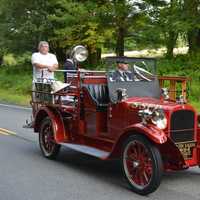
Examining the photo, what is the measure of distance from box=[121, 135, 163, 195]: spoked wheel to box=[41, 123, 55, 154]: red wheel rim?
7.70ft

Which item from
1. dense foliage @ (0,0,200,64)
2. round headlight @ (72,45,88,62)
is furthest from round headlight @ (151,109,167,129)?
dense foliage @ (0,0,200,64)

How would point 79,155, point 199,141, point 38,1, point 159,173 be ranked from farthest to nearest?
1. point 38,1
2. point 79,155
3. point 199,141
4. point 159,173

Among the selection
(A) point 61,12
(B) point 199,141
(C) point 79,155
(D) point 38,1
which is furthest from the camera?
(D) point 38,1

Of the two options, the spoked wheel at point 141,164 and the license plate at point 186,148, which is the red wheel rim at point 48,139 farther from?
the license plate at point 186,148

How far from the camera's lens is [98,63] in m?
28.8

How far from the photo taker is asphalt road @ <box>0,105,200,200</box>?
6.72 meters

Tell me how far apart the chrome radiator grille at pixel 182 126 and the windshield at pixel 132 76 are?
1006 millimetres

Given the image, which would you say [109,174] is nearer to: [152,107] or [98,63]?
[152,107]

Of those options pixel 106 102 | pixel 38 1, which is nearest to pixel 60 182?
pixel 106 102

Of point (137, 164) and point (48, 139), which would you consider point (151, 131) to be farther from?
point (48, 139)

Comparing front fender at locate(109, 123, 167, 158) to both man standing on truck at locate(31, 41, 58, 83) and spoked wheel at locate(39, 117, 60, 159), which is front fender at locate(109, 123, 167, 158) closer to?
spoked wheel at locate(39, 117, 60, 159)

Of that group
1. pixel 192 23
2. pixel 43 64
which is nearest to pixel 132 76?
pixel 43 64

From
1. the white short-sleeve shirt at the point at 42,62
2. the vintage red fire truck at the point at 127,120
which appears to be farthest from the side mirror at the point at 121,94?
the white short-sleeve shirt at the point at 42,62

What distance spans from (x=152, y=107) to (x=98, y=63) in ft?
72.5
